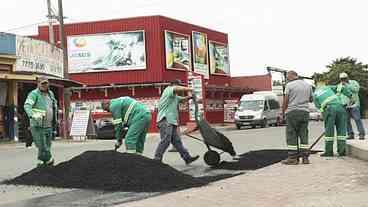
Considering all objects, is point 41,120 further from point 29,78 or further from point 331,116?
point 29,78

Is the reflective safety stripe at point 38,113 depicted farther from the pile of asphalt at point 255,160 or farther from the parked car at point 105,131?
the parked car at point 105,131

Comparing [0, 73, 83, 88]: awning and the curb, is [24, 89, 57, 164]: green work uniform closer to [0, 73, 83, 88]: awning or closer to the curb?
the curb

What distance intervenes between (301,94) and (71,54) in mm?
36464

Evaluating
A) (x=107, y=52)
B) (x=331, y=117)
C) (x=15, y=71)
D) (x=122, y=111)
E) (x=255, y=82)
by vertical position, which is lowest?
(x=331, y=117)

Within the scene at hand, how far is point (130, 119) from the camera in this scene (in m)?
11.1

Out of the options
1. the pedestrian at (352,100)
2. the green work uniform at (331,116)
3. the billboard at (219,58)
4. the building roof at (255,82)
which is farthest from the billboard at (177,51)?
the green work uniform at (331,116)

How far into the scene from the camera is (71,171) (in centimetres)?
1030

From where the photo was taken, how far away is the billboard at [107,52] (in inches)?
1767

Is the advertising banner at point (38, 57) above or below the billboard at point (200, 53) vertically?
below

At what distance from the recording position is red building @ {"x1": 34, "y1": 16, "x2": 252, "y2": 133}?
4444 cm

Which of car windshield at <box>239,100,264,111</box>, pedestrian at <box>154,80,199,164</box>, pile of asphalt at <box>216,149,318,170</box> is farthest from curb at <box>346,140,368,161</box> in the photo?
car windshield at <box>239,100,264,111</box>

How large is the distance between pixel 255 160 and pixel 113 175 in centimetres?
387

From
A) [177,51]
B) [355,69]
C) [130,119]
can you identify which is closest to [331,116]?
[130,119]

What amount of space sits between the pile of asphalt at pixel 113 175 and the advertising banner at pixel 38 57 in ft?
61.8
